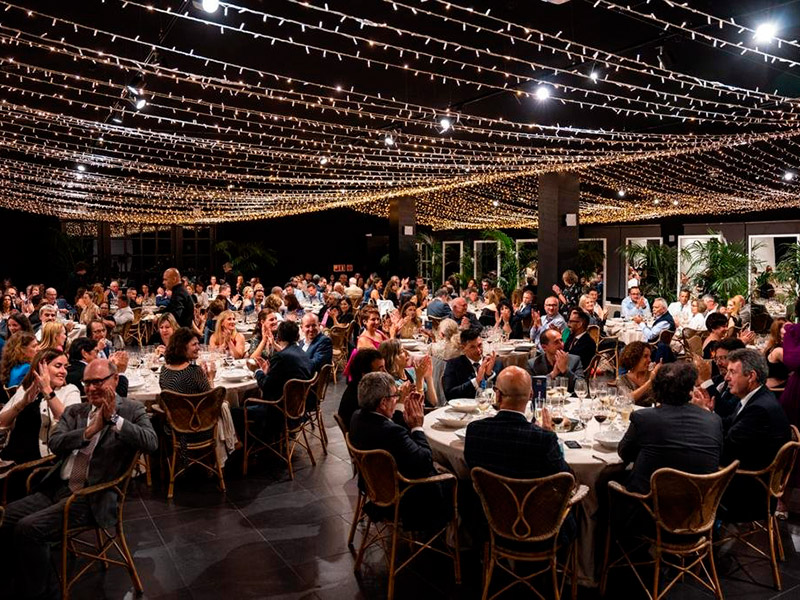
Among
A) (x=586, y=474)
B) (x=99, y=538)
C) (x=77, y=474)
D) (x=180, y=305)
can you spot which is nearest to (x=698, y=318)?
(x=586, y=474)

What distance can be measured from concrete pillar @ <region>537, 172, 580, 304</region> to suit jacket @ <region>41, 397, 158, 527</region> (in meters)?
10.4

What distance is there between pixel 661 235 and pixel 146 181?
15.8 m

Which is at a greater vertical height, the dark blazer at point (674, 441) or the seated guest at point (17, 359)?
the seated guest at point (17, 359)

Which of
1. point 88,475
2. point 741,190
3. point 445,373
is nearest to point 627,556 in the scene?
point 445,373

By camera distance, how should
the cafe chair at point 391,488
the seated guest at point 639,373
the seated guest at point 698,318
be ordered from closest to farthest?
1. the cafe chair at point 391,488
2. the seated guest at point 639,373
3. the seated guest at point 698,318

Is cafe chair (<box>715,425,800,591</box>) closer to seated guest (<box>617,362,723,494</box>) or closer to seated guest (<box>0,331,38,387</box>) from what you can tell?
seated guest (<box>617,362,723,494</box>)

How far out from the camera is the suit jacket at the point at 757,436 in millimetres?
4113

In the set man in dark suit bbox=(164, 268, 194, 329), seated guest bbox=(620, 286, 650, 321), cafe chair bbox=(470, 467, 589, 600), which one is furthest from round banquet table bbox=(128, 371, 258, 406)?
seated guest bbox=(620, 286, 650, 321)

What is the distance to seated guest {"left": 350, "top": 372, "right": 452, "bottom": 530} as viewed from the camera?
13.2 feet

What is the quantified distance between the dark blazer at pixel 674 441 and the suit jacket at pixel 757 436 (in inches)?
15.3

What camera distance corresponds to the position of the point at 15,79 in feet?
28.0

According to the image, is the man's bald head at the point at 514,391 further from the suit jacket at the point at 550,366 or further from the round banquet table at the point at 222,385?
the round banquet table at the point at 222,385

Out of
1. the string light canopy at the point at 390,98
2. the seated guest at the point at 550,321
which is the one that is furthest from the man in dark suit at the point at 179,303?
the seated guest at the point at 550,321

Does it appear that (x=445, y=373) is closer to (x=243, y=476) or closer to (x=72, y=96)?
(x=243, y=476)
